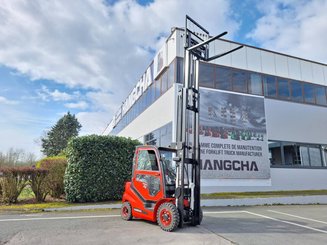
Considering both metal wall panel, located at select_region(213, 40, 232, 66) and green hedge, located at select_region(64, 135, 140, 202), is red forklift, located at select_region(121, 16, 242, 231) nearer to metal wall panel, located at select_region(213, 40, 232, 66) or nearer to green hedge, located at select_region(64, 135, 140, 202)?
green hedge, located at select_region(64, 135, 140, 202)

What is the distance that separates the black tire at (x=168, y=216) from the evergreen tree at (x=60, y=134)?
44464 mm

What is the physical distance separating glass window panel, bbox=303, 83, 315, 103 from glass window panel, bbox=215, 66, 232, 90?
6472 millimetres

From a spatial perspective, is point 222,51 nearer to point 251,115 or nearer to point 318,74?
point 251,115

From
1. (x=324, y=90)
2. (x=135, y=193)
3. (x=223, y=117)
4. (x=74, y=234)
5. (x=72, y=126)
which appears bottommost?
(x=74, y=234)

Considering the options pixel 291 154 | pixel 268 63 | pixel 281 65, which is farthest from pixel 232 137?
pixel 281 65

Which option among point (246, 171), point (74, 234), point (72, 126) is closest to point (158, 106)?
point (246, 171)

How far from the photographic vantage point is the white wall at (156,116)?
13.3 meters

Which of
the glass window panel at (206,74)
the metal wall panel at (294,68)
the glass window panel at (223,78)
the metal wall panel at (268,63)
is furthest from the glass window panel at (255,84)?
the metal wall panel at (294,68)

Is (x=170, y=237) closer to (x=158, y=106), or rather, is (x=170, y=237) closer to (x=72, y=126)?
(x=158, y=106)

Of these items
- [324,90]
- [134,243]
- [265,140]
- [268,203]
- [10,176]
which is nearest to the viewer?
[134,243]

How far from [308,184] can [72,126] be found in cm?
4492

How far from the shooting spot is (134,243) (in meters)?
4.99

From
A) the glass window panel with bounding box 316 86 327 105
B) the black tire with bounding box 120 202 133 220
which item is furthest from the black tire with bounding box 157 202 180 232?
the glass window panel with bounding box 316 86 327 105

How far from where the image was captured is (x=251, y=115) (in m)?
14.7
